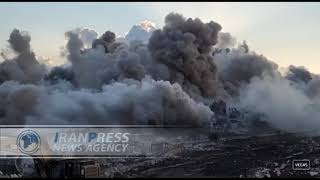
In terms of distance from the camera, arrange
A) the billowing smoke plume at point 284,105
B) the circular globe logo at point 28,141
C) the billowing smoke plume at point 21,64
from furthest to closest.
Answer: the billowing smoke plume at point 284,105 → the circular globe logo at point 28,141 → the billowing smoke plume at point 21,64

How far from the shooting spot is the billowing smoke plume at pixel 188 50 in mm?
9320

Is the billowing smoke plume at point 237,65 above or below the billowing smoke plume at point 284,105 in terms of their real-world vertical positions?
above

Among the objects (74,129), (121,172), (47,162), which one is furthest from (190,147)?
(47,162)

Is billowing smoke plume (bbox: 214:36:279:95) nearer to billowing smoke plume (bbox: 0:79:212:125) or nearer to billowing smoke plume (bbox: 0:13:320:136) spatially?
billowing smoke plume (bbox: 0:13:320:136)

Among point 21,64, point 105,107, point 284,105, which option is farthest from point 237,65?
point 21,64

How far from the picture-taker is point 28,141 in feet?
28.8

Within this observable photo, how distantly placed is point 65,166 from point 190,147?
7.34ft

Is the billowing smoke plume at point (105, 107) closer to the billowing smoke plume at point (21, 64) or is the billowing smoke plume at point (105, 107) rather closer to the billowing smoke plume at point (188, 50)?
the billowing smoke plume at point (21, 64)

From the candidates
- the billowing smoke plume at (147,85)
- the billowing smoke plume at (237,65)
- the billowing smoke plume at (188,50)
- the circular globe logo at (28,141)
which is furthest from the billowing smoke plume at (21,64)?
the billowing smoke plume at (237,65)

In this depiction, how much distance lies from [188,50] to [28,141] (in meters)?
4.48

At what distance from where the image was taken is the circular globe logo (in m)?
8.67

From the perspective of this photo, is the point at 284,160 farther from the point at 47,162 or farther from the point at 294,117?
the point at 47,162

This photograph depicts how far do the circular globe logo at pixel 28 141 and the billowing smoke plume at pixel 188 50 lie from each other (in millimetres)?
2588

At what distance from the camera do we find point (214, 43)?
421 inches
